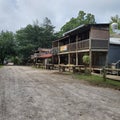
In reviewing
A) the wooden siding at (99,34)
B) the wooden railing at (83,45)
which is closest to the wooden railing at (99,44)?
the wooden siding at (99,34)

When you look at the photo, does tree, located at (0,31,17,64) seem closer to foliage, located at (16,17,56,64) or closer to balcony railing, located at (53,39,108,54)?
foliage, located at (16,17,56,64)

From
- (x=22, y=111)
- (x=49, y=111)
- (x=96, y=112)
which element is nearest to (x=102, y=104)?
(x=96, y=112)

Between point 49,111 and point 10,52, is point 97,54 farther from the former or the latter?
point 10,52

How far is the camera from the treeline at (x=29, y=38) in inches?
2852

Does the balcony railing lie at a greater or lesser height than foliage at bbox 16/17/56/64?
lesser

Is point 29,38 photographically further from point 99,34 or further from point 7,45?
point 99,34

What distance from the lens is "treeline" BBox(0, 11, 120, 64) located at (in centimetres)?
7244

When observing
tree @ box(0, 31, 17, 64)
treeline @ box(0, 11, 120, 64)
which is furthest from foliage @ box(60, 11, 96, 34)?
tree @ box(0, 31, 17, 64)

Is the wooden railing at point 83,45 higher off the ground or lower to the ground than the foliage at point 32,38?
lower

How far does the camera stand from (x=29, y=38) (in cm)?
7438

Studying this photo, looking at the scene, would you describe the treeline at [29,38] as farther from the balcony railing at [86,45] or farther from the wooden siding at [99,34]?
the wooden siding at [99,34]

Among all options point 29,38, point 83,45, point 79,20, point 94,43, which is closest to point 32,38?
point 29,38

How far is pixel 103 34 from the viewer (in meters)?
27.8

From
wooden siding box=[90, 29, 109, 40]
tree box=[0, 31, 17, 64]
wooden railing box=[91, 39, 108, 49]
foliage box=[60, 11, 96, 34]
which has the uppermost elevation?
foliage box=[60, 11, 96, 34]
